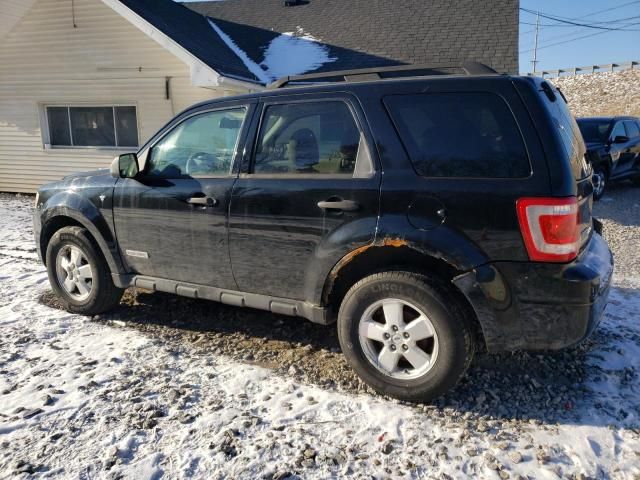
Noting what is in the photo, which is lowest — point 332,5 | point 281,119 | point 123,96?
point 281,119

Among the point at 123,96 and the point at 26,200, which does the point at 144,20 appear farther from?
the point at 26,200

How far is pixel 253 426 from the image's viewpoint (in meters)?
2.85

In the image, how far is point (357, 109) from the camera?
3115mm

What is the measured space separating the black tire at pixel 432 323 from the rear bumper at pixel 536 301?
0.12 metres

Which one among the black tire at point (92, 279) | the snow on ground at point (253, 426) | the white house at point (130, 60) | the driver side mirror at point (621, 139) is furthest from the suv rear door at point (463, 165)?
the driver side mirror at point (621, 139)

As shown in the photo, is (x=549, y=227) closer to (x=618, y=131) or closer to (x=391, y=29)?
(x=618, y=131)

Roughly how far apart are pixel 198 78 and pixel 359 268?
23.7 ft

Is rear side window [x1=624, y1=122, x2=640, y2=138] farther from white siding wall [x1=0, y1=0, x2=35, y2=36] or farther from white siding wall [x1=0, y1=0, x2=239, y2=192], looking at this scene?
white siding wall [x1=0, y1=0, x2=35, y2=36]

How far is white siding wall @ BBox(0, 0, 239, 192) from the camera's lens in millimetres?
10266

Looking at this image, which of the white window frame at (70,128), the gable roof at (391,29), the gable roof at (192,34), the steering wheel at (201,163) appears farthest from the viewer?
the gable roof at (391,29)

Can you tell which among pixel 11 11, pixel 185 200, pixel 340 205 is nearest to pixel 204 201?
pixel 185 200

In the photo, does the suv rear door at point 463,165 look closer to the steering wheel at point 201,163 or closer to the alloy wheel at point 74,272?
the steering wheel at point 201,163

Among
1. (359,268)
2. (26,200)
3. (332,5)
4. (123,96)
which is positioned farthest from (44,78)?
(359,268)

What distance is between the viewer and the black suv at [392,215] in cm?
268
